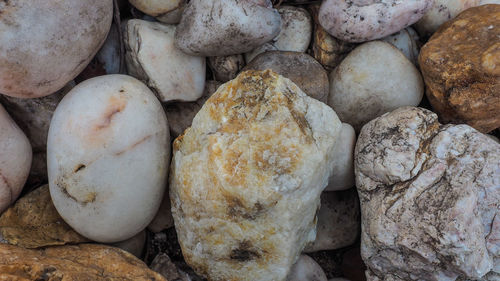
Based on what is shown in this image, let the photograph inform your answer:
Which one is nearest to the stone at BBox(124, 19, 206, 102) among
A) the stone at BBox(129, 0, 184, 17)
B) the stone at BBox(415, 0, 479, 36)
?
the stone at BBox(129, 0, 184, 17)

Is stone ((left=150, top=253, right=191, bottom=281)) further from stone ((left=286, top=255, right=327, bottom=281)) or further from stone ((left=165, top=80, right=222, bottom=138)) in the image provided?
stone ((left=165, top=80, right=222, bottom=138))

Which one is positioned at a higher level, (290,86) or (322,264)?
(290,86)

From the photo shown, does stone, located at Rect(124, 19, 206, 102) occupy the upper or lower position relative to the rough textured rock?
upper

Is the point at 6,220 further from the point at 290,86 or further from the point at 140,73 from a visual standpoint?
the point at 290,86

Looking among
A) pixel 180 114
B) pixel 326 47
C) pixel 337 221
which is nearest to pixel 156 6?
pixel 180 114

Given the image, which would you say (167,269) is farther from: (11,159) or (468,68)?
(468,68)

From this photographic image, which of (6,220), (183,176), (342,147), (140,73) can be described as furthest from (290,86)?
(6,220)

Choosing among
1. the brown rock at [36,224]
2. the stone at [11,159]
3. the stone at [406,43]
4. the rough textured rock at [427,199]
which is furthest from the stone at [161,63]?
the stone at [406,43]
